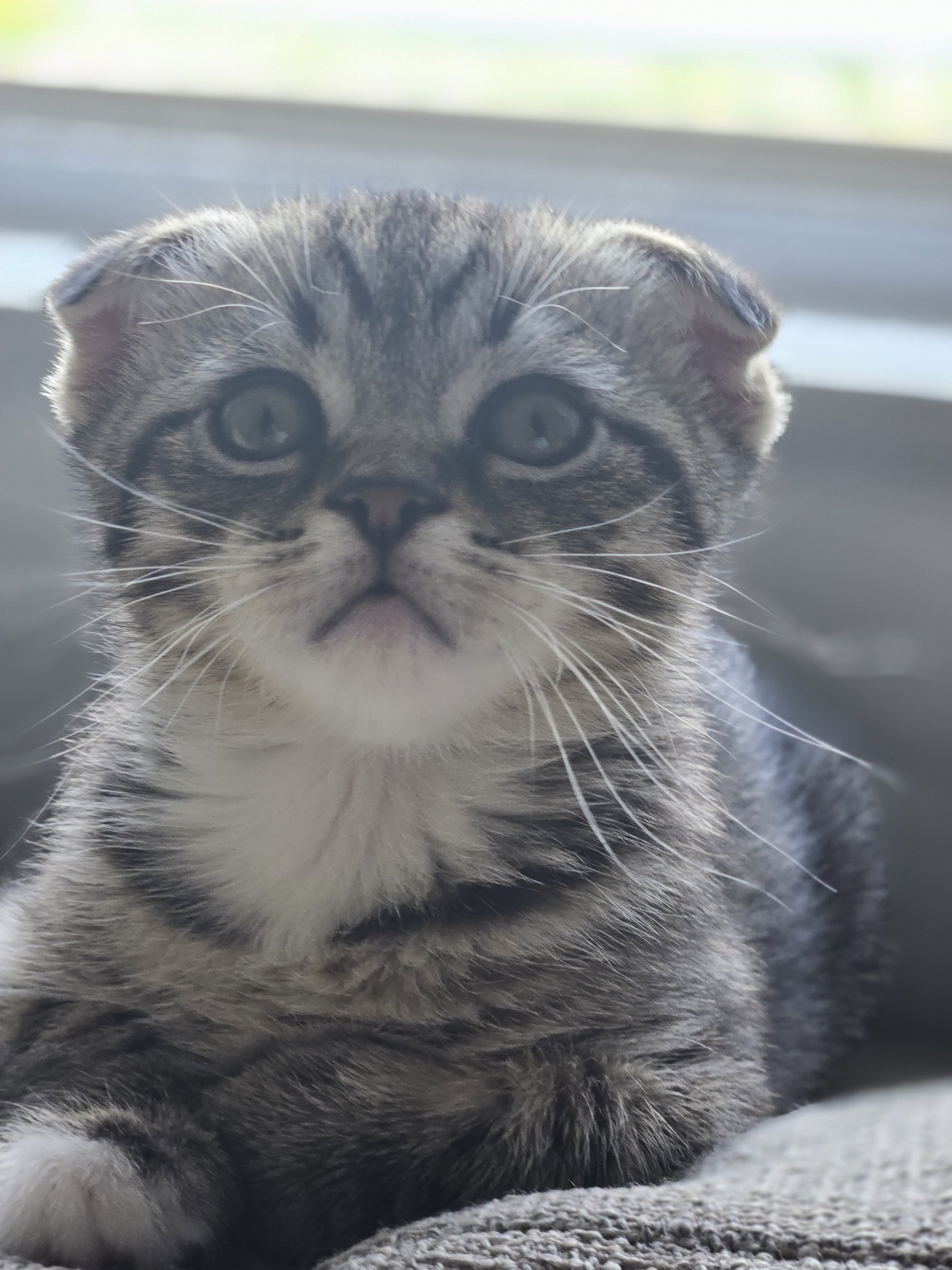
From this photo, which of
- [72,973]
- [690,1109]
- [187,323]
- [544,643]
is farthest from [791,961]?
[187,323]

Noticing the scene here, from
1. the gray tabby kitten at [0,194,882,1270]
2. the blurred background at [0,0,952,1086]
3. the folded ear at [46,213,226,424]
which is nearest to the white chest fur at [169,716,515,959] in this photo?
the gray tabby kitten at [0,194,882,1270]

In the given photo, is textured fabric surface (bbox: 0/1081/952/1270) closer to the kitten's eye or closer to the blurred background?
the kitten's eye

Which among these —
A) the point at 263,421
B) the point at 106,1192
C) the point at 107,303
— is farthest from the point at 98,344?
the point at 106,1192

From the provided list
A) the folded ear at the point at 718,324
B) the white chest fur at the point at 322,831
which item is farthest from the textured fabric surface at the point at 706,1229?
the folded ear at the point at 718,324

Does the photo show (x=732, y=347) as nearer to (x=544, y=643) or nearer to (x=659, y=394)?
(x=659, y=394)

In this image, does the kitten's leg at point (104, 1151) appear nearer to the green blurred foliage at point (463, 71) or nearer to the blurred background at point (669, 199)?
the blurred background at point (669, 199)
